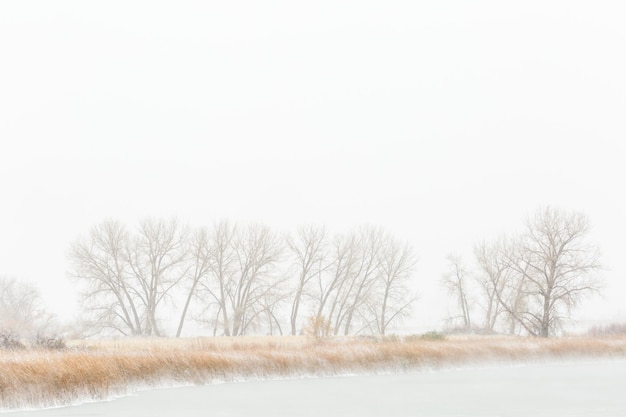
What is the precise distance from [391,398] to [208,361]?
25.2 feet

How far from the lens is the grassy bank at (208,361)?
2077 cm

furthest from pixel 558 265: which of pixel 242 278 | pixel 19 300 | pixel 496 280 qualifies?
pixel 19 300

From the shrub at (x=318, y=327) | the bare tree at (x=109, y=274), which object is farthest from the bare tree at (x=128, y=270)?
the shrub at (x=318, y=327)

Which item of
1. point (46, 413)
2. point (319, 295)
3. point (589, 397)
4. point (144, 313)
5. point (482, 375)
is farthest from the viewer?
point (319, 295)

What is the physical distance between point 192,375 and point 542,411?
1263 cm

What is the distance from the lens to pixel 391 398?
23688 millimetres

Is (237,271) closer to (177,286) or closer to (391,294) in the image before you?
(177,286)

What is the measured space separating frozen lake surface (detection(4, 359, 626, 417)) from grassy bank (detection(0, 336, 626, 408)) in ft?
2.95

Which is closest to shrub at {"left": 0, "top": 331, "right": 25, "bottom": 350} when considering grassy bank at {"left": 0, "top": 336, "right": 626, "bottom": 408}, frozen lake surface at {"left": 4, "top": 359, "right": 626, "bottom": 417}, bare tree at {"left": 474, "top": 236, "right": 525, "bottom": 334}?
grassy bank at {"left": 0, "top": 336, "right": 626, "bottom": 408}

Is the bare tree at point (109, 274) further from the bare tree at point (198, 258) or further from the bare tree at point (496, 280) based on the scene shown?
the bare tree at point (496, 280)

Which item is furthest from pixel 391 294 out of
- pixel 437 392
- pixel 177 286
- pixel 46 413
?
pixel 46 413

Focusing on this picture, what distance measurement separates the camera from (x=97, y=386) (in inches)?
865

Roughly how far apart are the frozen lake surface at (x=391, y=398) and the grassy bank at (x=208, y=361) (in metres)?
0.90

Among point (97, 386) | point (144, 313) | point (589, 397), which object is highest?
point (144, 313)
